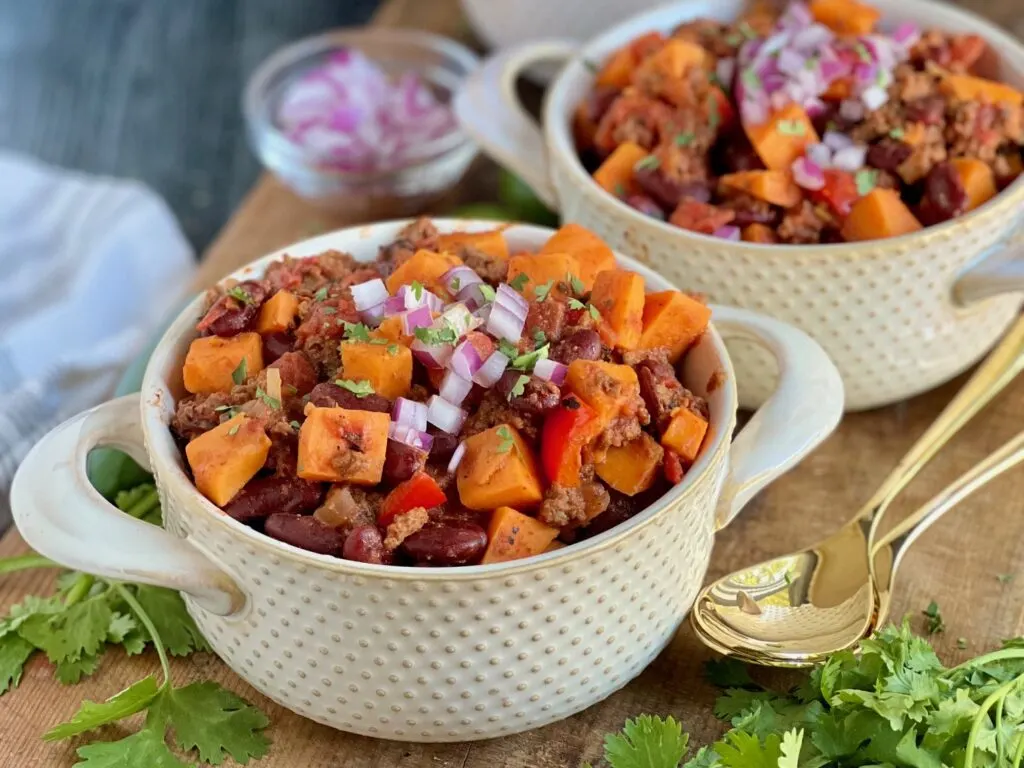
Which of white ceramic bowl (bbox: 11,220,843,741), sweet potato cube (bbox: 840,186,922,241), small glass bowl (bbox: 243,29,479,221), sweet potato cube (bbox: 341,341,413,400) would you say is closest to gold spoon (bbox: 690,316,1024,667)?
white ceramic bowl (bbox: 11,220,843,741)

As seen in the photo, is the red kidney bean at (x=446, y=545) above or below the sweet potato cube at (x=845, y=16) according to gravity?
below

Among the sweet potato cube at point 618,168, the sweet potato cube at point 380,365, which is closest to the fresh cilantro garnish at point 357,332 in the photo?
the sweet potato cube at point 380,365

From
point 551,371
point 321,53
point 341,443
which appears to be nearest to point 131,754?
point 341,443

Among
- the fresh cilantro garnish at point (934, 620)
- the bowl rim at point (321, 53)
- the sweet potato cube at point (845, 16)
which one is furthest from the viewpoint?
the bowl rim at point (321, 53)

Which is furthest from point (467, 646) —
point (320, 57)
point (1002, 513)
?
point (320, 57)

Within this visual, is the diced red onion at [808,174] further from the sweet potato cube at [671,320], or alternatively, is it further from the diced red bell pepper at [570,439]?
the diced red bell pepper at [570,439]

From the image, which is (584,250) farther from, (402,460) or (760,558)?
(760,558)
